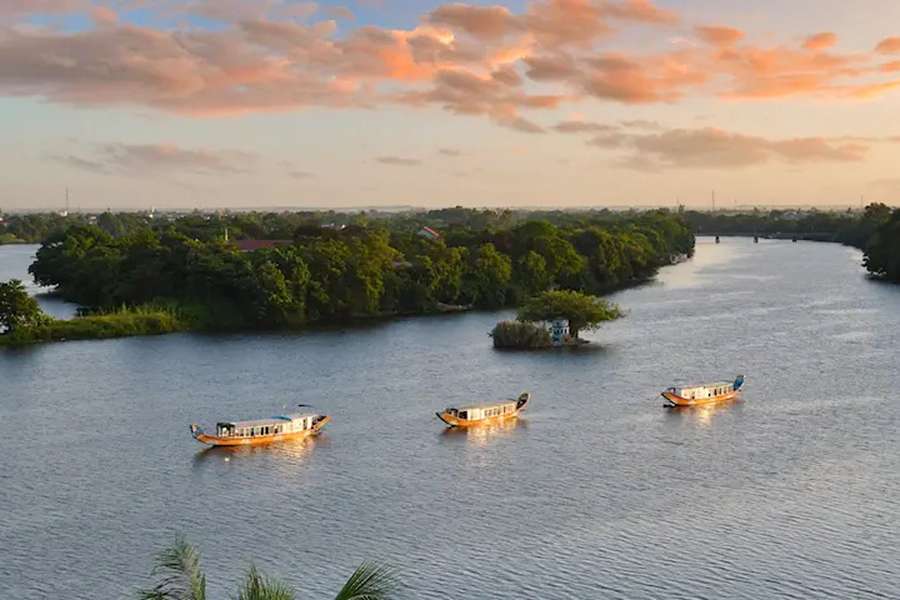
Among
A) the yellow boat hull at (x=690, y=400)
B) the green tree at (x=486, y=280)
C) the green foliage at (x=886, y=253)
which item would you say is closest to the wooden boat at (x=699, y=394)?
the yellow boat hull at (x=690, y=400)

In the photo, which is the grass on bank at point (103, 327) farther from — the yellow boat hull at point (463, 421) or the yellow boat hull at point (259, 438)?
the yellow boat hull at point (463, 421)

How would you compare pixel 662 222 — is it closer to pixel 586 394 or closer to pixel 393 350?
pixel 393 350

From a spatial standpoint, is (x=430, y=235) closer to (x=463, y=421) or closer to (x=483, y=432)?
(x=463, y=421)

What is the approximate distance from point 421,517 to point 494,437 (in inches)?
442

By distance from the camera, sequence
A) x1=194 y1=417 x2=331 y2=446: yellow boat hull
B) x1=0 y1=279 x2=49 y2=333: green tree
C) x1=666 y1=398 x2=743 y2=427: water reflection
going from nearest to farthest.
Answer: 1. x1=194 y1=417 x2=331 y2=446: yellow boat hull
2. x1=666 y1=398 x2=743 y2=427: water reflection
3. x1=0 y1=279 x2=49 y2=333: green tree

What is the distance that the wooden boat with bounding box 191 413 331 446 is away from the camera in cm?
4188

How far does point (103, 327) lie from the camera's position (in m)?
73.9

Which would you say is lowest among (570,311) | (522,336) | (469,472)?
(469,472)

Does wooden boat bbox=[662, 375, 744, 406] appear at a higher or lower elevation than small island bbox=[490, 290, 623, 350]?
lower

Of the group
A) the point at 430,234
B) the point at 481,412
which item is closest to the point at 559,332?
the point at 481,412

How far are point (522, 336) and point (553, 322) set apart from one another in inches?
99.7

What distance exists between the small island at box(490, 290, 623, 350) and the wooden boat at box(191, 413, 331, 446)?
25.2 m

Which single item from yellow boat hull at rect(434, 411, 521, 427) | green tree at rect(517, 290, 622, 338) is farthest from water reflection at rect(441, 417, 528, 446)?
green tree at rect(517, 290, 622, 338)

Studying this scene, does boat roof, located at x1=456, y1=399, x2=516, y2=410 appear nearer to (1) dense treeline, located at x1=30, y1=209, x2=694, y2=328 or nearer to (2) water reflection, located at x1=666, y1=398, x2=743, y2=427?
(2) water reflection, located at x1=666, y1=398, x2=743, y2=427
